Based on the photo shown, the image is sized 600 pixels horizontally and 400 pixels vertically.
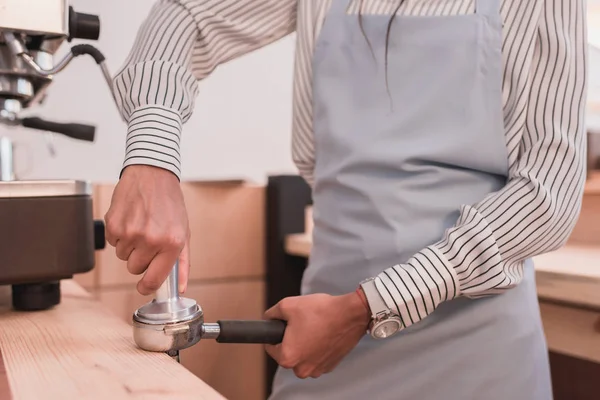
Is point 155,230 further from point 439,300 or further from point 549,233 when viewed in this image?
point 549,233

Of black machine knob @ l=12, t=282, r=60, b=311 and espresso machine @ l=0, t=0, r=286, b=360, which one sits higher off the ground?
espresso machine @ l=0, t=0, r=286, b=360

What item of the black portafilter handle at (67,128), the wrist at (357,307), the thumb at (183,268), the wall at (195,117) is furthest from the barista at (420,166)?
the wall at (195,117)

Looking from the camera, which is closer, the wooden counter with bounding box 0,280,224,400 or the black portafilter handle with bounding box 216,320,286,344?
the wooden counter with bounding box 0,280,224,400

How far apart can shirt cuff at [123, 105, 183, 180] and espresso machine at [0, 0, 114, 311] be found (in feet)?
0.40

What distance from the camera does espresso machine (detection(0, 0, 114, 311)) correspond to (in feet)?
2.00

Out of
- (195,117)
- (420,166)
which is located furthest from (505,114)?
(195,117)

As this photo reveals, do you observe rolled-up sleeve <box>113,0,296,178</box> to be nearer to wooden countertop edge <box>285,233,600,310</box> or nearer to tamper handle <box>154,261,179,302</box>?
tamper handle <box>154,261,179,302</box>

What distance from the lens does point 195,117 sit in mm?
1419

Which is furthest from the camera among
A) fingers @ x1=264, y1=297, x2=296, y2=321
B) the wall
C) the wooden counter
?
the wall

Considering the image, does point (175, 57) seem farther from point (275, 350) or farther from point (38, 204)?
point (275, 350)

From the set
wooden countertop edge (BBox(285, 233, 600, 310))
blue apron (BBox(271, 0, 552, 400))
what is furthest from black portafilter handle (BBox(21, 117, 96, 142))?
wooden countertop edge (BBox(285, 233, 600, 310))

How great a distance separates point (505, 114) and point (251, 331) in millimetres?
352

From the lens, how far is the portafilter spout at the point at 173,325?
0.46 m

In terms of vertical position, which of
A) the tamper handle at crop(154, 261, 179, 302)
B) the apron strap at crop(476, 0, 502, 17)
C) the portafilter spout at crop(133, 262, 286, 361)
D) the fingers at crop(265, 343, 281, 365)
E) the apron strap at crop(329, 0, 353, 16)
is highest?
the apron strap at crop(329, 0, 353, 16)
